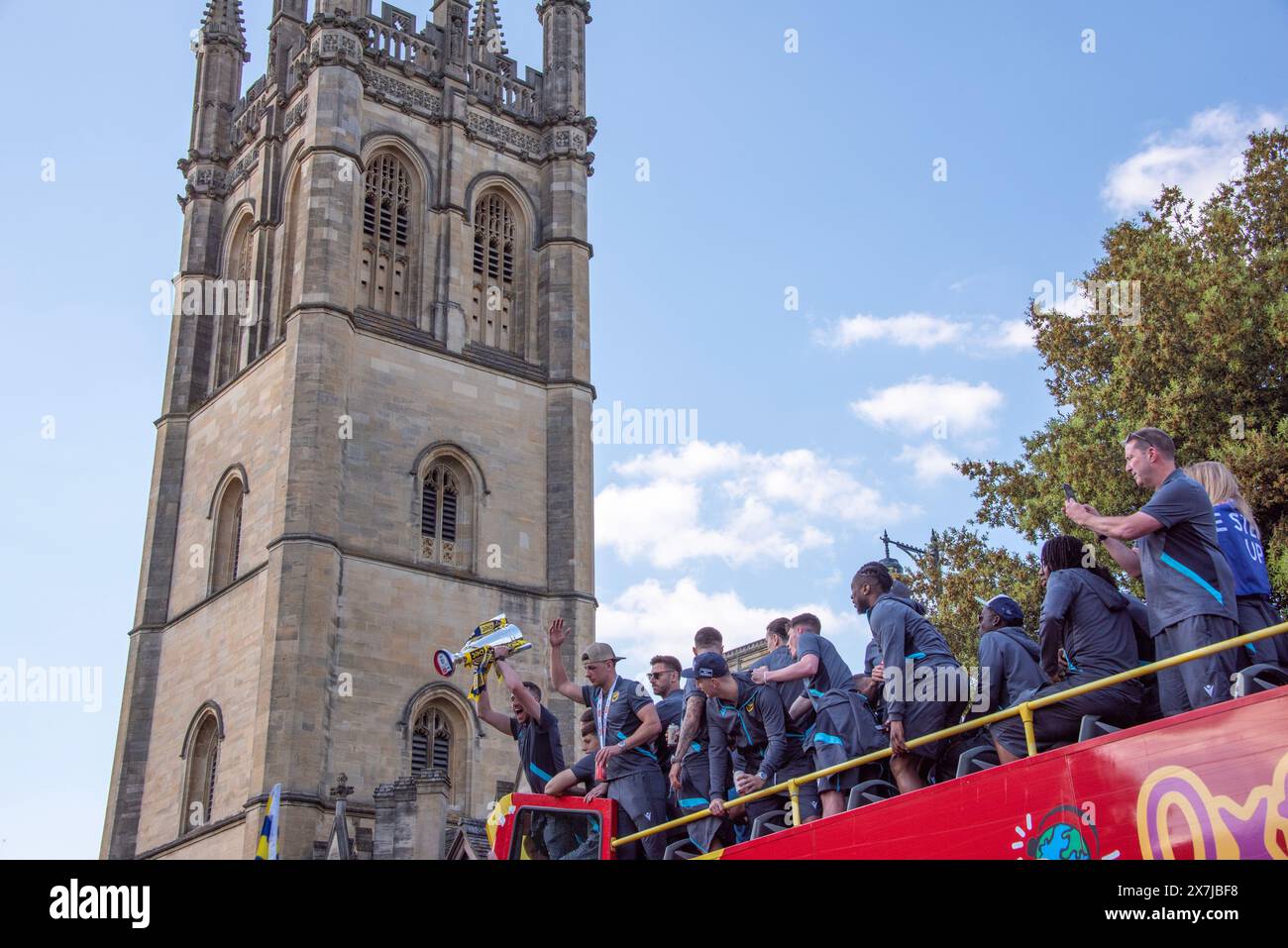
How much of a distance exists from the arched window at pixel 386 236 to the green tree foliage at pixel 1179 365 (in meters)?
19.8

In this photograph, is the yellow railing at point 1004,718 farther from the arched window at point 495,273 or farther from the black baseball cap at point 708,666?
the arched window at point 495,273

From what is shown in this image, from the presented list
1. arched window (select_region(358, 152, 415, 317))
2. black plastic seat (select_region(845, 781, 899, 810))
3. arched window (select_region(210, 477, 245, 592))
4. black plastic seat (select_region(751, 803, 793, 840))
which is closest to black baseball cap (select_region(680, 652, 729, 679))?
black plastic seat (select_region(751, 803, 793, 840))

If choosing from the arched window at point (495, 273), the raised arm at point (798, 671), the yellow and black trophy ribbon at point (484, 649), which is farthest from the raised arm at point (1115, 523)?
the arched window at point (495, 273)

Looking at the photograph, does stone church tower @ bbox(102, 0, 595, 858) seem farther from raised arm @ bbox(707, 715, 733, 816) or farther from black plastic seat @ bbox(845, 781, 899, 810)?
black plastic seat @ bbox(845, 781, 899, 810)

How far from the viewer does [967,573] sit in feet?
70.5

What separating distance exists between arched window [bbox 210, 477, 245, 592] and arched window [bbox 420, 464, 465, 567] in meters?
4.73

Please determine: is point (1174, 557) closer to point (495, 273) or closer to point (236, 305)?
point (495, 273)

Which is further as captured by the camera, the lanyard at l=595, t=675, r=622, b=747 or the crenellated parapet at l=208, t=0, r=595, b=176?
the crenellated parapet at l=208, t=0, r=595, b=176

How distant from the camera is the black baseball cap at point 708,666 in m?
9.21

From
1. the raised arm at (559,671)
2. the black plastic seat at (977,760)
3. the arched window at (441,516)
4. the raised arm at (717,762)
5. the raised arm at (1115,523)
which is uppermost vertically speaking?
the arched window at (441,516)

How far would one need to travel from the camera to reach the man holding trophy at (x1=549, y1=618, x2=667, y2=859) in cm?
990
